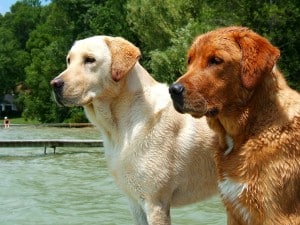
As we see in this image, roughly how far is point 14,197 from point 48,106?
183 ft

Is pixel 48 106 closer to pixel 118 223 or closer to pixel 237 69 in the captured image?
pixel 118 223

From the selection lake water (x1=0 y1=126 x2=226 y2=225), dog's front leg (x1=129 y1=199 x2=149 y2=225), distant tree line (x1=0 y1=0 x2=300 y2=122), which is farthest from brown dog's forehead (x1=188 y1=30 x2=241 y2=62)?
distant tree line (x1=0 y1=0 x2=300 y2=122)

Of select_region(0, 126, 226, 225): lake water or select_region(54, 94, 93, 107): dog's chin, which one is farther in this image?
select_region(0, 126, 226, 225): lake water

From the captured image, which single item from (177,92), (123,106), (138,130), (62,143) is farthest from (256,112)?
(62,143)

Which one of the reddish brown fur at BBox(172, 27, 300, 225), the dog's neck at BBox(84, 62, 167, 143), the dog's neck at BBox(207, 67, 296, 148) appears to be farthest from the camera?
the dog's neck at BBox(84, 62, 167, 143)

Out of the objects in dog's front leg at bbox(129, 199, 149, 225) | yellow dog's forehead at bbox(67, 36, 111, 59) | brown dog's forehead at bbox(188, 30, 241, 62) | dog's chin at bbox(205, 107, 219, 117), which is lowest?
dog's front leg at bbox(129, 199, 149, 225)

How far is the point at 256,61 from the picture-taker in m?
4.21

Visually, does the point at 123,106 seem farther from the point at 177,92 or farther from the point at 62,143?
the point at 62,143

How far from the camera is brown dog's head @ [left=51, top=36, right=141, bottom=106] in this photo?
545 centimetres

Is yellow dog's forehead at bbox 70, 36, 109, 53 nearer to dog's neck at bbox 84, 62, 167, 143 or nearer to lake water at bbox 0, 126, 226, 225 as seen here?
dog's neck at bbox 84, 62, 167, 143

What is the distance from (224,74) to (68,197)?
7460 millimetres

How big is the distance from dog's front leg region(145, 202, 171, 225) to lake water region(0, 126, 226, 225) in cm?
310

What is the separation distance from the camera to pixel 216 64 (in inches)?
170

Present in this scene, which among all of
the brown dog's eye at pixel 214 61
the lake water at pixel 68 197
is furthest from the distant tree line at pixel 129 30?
the brown dog's eye at pixel 214 61
